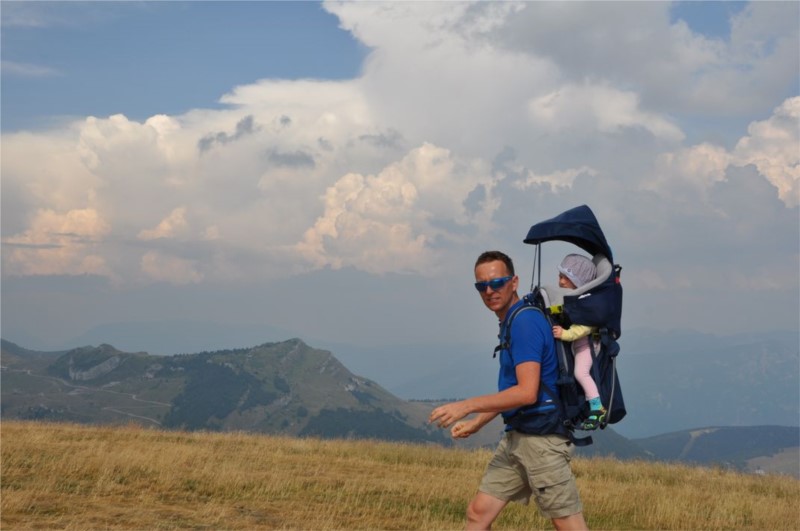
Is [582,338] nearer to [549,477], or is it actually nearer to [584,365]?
[584,365]

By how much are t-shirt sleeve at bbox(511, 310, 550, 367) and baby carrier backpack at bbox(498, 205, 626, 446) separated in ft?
0.26

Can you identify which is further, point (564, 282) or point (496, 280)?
point (564, 282)

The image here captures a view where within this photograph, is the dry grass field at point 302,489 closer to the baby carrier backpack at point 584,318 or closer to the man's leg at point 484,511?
the man's leg at point 484,511

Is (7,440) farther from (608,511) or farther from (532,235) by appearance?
(532,235)

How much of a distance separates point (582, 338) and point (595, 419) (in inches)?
24.0

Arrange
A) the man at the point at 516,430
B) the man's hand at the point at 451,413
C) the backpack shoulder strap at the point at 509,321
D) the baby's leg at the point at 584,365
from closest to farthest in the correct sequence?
1. the man's hand at the point at 451,413
2. the man at the point at 516,430
3. the backpack shoulder strap at the point at 509,321
4. the baby's leg at the point at 584,365

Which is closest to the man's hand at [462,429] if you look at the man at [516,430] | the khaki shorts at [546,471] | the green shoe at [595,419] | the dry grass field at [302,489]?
the man at [516,430]

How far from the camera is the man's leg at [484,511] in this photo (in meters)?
6.36

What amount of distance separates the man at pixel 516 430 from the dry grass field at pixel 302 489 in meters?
4.99

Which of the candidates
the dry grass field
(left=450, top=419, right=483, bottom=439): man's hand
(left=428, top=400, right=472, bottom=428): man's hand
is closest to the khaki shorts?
(left=450, top=419, right=483, bottom=439): man's hand

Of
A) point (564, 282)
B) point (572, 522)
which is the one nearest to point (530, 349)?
point (564, 282)

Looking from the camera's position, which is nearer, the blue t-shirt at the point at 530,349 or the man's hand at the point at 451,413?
the man's hand at the point at 451,413

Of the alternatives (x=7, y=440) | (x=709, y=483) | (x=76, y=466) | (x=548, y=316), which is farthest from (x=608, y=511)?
(x=7, y=440)

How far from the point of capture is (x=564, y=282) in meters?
6.41
